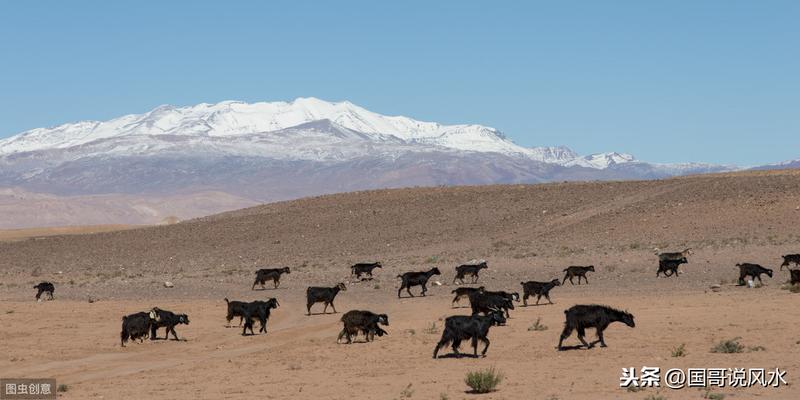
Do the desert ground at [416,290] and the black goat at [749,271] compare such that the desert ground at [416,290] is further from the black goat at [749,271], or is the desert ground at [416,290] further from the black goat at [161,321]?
the black goat at [749,271]

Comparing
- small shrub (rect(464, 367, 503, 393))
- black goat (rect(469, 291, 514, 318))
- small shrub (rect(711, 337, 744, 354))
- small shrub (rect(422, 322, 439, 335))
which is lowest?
small shrub (rect(464, 367, 503, 393))

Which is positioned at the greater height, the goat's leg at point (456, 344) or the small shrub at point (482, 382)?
the goat's leg at point (456, 344)

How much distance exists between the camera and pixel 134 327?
2594 cm

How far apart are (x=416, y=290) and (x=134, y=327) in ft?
49.7

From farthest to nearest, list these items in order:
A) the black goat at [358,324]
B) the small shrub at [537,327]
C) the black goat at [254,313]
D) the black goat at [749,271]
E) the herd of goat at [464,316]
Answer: the black goat at [749,271], the black goat at [254,313], the small shrub at [537,327], the black goat at [358,324], the herd of goat at [464,316]

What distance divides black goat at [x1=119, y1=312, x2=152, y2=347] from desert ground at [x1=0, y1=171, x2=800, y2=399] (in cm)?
40

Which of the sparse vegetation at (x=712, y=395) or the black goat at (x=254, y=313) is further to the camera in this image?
the black goat at (x=254, y=313)

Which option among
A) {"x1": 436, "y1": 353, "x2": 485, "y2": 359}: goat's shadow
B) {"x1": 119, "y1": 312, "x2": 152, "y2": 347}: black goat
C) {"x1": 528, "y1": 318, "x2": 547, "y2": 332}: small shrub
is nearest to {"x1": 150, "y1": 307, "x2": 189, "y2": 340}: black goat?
{"x1": 119, "y1": 312, "x2": 152, "y2": 347}: black goat

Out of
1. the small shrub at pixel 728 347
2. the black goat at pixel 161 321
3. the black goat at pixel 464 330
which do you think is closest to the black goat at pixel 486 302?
the black goat at pixel 464 330

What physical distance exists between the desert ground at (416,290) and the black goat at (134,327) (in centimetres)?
40

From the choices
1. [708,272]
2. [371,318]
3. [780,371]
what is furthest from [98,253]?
[780,371]

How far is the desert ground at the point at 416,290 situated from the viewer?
20.0 meters

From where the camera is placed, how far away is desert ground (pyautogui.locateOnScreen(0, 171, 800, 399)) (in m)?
20.0

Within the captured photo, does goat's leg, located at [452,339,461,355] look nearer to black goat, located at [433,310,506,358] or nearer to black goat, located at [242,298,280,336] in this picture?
black goat, located at [433,310,506,358]
